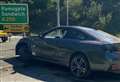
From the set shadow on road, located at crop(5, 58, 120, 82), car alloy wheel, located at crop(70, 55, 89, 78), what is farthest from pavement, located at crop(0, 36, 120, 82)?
car alloy wheel, located at crop(70, 55, 89, 78)

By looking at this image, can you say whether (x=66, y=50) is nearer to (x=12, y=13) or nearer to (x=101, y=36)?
(x=101, y=36)

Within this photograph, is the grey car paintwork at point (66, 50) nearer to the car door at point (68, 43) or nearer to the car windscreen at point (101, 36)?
the car door at point (68, 43)

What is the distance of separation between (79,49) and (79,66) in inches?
19.4

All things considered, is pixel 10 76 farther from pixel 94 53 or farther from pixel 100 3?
pixel 100 3

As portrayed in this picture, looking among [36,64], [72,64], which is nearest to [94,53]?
[72,64]

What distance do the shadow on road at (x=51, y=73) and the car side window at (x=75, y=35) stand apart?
1129 millimetres

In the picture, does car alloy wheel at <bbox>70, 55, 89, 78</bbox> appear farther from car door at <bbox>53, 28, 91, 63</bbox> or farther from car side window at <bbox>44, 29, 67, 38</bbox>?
car side window at <bbox>44, 29, 67, 38</bbox>

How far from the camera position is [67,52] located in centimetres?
1040

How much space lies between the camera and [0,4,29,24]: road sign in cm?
1196

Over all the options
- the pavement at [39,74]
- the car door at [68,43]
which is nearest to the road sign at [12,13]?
the pavement at [39,74]

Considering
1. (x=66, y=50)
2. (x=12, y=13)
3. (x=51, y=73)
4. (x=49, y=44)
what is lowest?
(x=51, y=73)

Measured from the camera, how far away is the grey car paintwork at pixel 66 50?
9453 millimetres

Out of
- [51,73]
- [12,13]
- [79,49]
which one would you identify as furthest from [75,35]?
[12,13]

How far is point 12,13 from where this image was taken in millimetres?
12016
